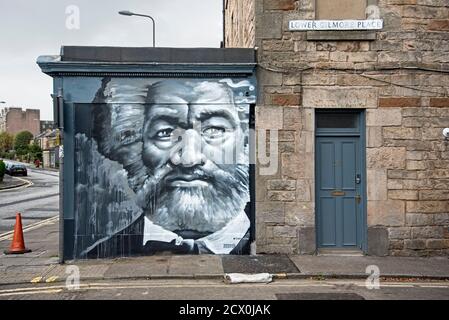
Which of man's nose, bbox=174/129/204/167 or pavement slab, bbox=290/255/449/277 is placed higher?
man's nose, bbox=174/129/204/167

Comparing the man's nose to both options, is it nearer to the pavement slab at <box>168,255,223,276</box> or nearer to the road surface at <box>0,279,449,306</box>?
the pavement slab at <box>168,255,223,276</box>

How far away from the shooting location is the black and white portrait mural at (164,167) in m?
9.12

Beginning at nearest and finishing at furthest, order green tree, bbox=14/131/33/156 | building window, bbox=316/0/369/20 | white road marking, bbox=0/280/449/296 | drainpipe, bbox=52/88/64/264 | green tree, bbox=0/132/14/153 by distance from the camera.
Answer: white road marking, bbox=0/280/449/296, drainpipe, bbox=52/88/64/264, building window, bbox=316/0/369/20, green tree, bbox=14/131/33/156, green tree, bbox=0/132/14/153

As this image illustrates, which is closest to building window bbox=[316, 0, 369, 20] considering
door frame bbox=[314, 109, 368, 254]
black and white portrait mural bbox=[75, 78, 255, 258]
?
door frame bbox=[314, 109, 368, 254]

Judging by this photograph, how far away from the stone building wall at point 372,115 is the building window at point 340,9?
0.25m

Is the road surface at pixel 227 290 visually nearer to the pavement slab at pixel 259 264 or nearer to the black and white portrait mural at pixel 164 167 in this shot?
the pavement slab at pixel 259 264

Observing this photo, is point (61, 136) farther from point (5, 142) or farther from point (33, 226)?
point (5, 142)

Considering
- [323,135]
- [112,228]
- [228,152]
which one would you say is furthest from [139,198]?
[323,135]

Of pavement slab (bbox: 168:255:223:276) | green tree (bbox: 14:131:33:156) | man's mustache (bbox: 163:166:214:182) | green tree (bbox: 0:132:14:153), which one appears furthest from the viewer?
green tree (bbox: 0:132:14:153)

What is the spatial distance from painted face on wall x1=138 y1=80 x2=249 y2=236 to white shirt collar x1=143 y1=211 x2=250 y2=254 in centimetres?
10

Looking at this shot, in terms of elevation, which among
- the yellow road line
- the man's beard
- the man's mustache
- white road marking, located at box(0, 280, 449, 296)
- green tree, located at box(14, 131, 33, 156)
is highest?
green tree, located at box(14, 131, 33, 156)

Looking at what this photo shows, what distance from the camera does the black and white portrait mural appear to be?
29.9 ft

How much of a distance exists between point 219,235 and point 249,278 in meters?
2.05
